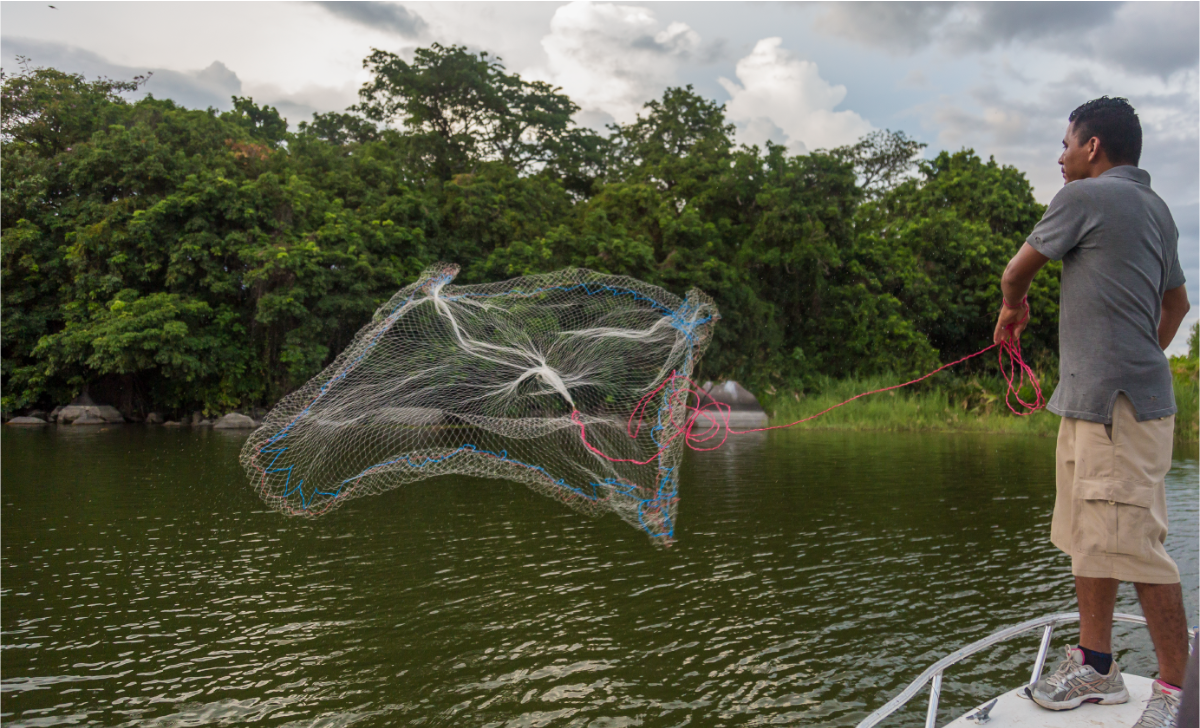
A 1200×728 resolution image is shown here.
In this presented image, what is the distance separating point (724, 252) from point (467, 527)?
20.9 meters

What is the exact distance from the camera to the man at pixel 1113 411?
310 centimetres

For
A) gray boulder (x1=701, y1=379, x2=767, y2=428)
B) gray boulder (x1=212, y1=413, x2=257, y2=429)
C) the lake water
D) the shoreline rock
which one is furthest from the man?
the shoreline rock

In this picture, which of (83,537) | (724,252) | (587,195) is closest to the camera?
(83,537)

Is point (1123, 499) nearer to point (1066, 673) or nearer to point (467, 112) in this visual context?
point (1066, 673)

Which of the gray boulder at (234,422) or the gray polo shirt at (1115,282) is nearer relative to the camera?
the gray polo shirt at (1115,282)

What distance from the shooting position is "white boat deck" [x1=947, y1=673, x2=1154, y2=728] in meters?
3.19

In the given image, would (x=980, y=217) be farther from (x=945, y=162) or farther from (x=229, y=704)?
(x=229, y=704)

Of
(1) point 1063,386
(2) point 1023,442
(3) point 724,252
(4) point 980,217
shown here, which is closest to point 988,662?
(1) point 1063,386

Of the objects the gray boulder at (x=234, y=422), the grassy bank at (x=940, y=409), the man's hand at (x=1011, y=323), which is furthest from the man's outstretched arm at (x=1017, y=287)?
the gray boulder at (x=234, y=422)

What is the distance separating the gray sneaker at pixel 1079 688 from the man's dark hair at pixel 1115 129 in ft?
6.94

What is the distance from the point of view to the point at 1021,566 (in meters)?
8.73

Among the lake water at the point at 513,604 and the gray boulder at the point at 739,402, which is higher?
the gray boulder at the point at 739,402

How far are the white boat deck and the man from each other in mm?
38

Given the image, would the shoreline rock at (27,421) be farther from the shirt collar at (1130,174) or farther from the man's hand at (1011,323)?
the shirt collar at (1130,174)
